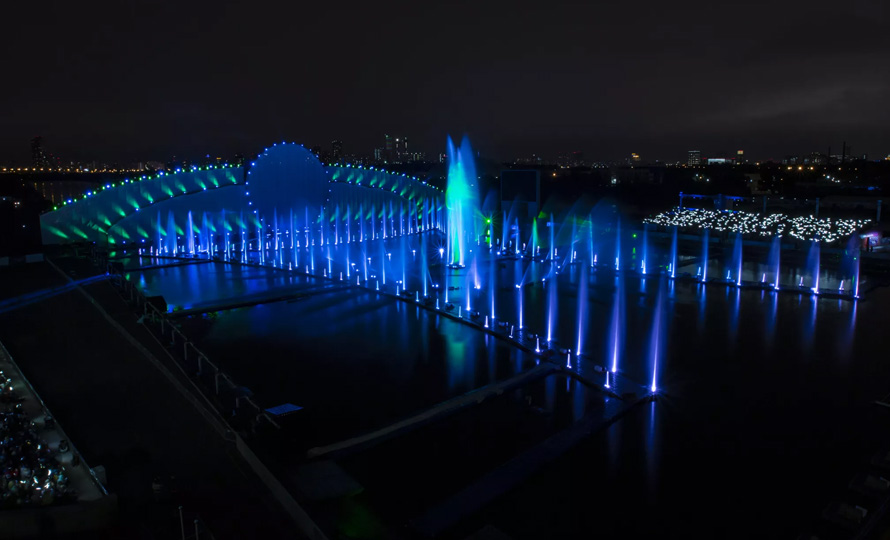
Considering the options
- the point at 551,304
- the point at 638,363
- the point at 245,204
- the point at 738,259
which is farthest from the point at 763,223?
the point at 245,204

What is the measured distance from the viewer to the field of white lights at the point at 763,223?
2378cm

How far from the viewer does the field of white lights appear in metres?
23.8

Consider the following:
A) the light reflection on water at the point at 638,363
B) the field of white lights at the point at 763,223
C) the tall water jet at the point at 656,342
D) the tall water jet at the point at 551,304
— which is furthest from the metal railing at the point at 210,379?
the field of white lights at the point at 763,223

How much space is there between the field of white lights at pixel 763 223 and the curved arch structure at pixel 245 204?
14465mm

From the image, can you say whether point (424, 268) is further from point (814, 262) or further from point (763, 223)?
point (763, 223)

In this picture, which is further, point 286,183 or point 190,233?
point 286,183

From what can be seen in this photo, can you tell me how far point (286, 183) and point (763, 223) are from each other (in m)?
23.0

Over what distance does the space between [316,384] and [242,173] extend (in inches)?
746

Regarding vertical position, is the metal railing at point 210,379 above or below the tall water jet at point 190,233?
below

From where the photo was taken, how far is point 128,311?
33.0 ft

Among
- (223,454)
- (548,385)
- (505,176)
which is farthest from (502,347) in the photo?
(505,176)

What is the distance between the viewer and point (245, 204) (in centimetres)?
2547

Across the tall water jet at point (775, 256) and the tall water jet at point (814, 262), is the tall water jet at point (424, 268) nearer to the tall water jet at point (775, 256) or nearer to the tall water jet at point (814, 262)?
the tall water jet at point (775, 256)

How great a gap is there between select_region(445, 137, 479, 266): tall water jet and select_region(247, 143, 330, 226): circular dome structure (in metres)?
6.44
